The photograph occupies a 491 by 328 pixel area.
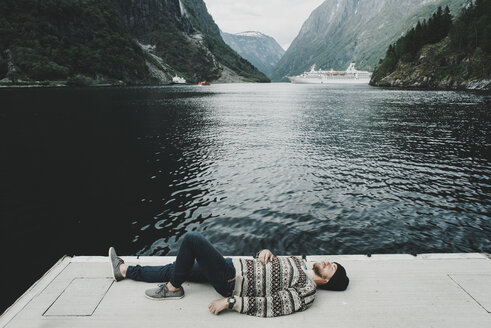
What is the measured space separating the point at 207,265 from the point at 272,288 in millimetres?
1385

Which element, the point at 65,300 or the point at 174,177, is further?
the point at 174,177

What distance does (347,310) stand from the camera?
545 cm

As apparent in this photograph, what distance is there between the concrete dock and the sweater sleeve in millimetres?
106

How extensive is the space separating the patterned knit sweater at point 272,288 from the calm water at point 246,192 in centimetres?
411

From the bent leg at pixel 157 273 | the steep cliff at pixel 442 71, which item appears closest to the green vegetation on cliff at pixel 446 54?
the steep cliff at pixel 442 71

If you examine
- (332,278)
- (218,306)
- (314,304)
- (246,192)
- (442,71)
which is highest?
(442,71)

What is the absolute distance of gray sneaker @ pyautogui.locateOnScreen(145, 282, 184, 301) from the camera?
5.75 meters

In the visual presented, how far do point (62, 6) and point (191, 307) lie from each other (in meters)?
216

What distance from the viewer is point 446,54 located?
105625 mm

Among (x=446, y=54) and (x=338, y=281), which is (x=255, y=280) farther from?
(x=446, y=54)

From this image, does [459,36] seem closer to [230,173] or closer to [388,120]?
[388,120]

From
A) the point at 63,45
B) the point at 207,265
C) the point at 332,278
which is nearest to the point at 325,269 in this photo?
the point at 332,278

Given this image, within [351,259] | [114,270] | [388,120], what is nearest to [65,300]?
[114,270]

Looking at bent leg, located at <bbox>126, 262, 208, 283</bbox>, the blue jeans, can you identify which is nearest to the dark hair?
the blue jeans
